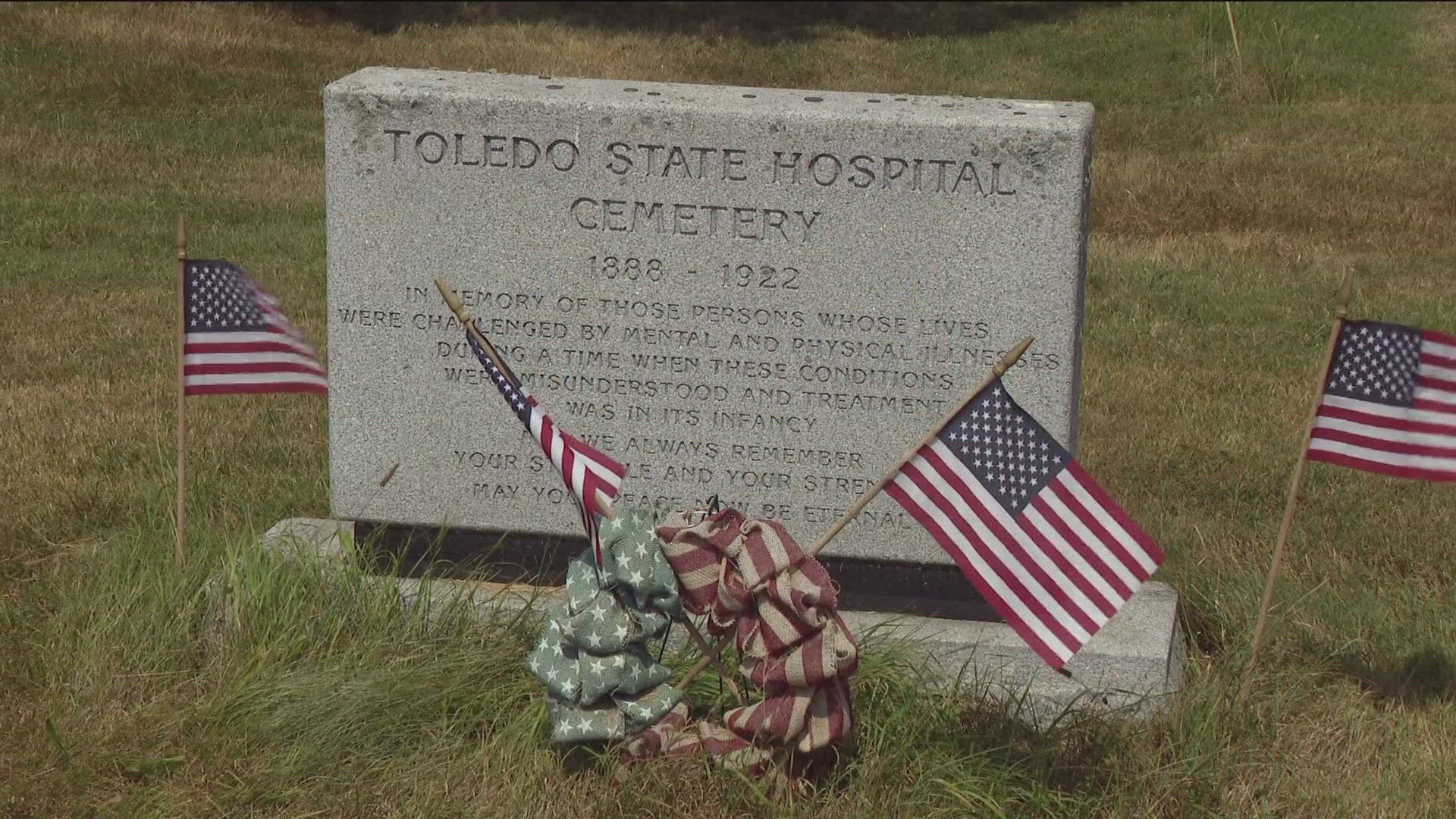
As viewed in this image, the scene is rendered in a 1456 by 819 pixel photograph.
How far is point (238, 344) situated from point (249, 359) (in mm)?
50

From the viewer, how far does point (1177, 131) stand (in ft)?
43.4

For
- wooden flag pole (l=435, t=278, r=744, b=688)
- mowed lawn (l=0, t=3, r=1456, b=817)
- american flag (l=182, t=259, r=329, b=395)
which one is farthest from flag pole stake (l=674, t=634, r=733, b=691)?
american flag (l=182, t=259, r=329, b=395)

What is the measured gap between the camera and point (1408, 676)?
4840mm

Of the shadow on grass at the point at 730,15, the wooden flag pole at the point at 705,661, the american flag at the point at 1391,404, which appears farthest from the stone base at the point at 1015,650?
the shadow on grass at the point at 730,15

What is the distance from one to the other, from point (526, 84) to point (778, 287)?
3.06 feet

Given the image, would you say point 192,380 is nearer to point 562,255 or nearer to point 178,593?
point 178,593

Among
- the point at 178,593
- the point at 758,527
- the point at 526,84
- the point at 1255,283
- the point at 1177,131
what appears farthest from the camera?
the point at 1177,131

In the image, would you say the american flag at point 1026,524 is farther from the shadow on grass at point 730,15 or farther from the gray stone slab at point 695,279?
the shadow on grass at point 730,15

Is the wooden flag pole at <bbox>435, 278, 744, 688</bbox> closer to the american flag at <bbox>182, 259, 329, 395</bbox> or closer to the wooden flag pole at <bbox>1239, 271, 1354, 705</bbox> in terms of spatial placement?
the american flag at <bbox>182, 259, 329, 395</bbox>

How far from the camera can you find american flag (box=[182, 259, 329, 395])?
15.6 ft

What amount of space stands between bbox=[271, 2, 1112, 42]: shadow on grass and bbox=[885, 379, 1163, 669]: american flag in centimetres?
1349

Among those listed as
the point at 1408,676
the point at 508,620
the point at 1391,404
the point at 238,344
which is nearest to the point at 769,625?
the point at 508,620

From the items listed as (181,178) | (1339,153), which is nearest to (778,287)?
(181,178)

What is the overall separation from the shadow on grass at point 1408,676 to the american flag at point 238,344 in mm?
2912
